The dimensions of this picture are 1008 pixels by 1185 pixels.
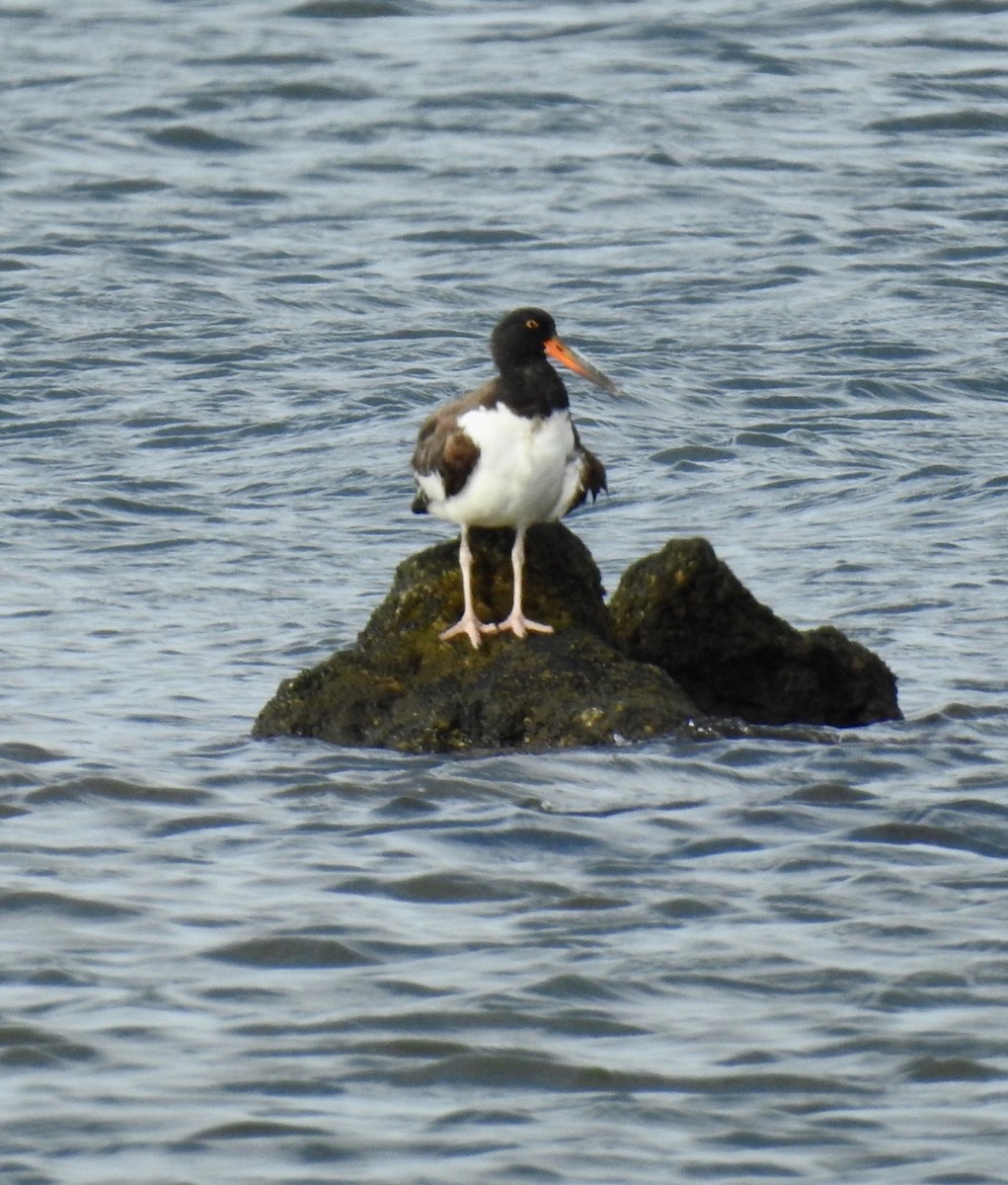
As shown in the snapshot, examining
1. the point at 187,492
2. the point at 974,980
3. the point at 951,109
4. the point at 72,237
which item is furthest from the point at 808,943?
the point at 951,109

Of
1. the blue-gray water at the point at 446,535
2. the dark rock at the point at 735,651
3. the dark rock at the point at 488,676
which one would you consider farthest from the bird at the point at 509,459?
the blue-gray water at the point at 446,535

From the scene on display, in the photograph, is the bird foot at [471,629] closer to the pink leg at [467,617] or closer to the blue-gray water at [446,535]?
the pink leg at [467,617]

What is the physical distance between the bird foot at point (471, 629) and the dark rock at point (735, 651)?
696 millimetres

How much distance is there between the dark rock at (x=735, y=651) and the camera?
9.71 metres

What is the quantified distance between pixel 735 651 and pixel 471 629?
1.21m

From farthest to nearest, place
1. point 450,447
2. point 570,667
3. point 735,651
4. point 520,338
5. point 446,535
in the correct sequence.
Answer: point 446,535
point 735,651
point 520,338
point 570,667
point 450,447

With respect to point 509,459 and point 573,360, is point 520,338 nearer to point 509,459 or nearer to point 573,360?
point 573,360

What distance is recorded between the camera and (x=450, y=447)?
9188 millimetres

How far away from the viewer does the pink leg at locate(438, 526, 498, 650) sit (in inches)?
370

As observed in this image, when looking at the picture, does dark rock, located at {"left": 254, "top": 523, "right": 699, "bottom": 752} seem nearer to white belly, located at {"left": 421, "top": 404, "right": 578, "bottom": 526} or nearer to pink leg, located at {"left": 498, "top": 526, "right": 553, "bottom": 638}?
pink leg, located at {"left": 498, "top": 526, "right": 553, "bottom": 638}

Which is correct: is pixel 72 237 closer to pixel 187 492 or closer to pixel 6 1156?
pixel 187 492

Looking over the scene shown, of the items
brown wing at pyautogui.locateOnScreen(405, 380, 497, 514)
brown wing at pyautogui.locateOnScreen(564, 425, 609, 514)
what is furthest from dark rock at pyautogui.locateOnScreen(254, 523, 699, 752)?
brown wing at pyautogui.locateOnScreen(405, 380, 497, 514)

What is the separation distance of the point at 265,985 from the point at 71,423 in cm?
990

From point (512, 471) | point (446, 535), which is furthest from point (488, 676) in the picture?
point (446, 535)
